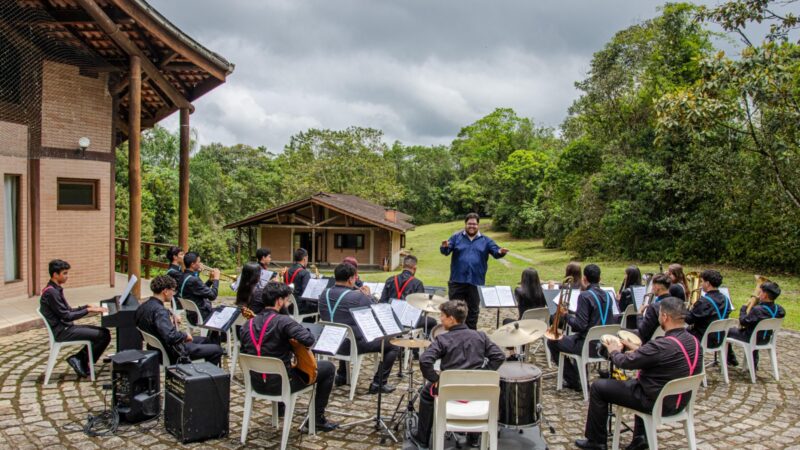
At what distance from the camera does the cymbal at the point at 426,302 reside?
6.79 m

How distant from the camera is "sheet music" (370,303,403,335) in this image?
6.11 meters

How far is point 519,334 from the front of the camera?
5.54 meters

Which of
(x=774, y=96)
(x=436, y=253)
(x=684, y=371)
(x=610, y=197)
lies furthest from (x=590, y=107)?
(x=684, y=371)

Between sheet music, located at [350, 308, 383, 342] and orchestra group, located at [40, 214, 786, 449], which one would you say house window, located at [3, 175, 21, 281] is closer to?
orchestra group, located at [40, 214, 786, 449]

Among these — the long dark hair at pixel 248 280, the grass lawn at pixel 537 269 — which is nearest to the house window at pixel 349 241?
the grass lawn at pixel 537 269

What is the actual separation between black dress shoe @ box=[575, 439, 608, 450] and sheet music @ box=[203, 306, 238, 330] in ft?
13.8

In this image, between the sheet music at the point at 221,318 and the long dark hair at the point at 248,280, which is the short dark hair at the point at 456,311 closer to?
the sheet music at the point at 221,318

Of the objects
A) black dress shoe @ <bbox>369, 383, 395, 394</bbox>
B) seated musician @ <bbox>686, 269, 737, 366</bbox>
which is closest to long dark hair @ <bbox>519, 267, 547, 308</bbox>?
seated musician @ <bbox>686, 269, 737, 366</bbox>

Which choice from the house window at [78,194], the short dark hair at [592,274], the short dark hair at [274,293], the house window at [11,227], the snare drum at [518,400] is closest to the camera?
the snare drum at [518,400]

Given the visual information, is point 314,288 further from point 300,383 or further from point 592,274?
point 592,274

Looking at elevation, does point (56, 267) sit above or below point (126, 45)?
below

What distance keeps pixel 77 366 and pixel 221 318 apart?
224 centimetres

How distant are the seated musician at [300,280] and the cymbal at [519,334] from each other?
15.2ft

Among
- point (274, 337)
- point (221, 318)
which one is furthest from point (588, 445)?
point (221, 318)
